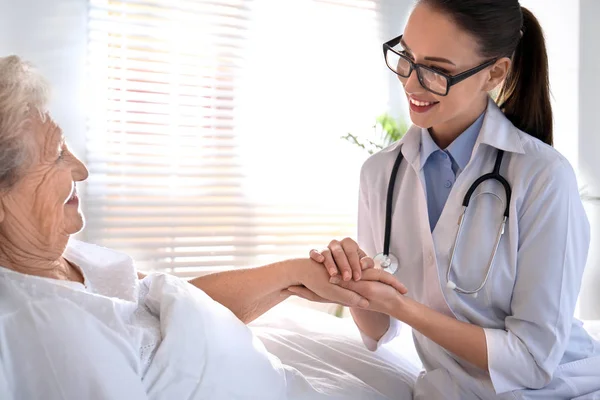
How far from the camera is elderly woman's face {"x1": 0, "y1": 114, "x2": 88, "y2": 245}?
4.40 ft

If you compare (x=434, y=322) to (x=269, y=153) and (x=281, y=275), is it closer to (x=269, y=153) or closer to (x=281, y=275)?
(x=281, y=275)

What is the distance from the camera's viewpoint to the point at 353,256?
1630 mm

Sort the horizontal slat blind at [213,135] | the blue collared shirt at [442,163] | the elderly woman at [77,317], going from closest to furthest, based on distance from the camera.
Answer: the elderly woman at [77,317], the blue collared shirt at [442,163], the horizontal slat blind at [213,135]

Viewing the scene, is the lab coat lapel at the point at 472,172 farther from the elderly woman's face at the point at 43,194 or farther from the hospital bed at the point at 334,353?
the elderly woman's face at the point at 43,194

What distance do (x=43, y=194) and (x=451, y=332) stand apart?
0.94 metres

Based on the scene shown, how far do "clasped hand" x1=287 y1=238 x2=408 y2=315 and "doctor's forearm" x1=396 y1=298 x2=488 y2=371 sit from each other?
51mm

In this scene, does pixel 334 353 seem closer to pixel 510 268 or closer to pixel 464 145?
pixel 510 268

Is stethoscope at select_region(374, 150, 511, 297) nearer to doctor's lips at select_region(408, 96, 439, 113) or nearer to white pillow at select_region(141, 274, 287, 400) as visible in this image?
doctor's lips at select_region(408, 96, 439, 113)

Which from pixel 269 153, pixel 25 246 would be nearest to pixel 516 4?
pixel 25 246

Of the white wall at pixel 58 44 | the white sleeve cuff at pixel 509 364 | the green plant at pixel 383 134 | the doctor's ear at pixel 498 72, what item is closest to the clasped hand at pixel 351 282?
the white sleeve cuff at pixel 509 364

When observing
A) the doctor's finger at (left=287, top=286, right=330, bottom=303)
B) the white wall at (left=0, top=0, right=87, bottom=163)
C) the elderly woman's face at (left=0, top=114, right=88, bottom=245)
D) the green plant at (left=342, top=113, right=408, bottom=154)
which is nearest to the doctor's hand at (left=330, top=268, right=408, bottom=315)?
the doctor's finger at (left=287, top=286, right=330, bottom=303)

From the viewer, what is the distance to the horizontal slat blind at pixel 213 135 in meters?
3.20

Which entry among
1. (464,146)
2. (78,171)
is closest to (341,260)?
(464,146)

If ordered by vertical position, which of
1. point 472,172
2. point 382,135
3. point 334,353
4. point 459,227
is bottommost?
point 334,353
